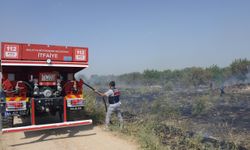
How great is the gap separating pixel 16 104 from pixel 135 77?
84346 millimetres

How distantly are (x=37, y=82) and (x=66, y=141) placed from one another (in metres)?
2.19

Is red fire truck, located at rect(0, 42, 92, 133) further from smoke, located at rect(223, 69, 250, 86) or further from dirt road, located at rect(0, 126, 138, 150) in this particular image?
smoke, located at rect(223, 69, 250, 86)

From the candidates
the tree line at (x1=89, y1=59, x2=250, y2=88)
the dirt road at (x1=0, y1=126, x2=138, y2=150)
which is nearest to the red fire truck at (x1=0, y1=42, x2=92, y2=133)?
the dirt road at (x1=0, y1=126, x2=138, y2=150)

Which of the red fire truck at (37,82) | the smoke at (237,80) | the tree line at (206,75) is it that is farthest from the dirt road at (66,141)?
the smoke at (237,80)

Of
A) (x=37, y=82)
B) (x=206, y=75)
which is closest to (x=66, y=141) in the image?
(x=37, y=82)

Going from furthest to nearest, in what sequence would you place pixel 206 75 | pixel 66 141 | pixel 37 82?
pixel 206 75 → pixel 37 82 → pixel 66 141

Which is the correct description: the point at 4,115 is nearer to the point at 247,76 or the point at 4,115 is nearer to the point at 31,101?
the point at 31,101

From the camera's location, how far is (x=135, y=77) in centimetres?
9112

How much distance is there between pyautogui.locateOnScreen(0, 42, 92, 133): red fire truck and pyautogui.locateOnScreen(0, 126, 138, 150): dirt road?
1.35 ft

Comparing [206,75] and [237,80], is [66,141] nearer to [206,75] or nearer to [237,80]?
[206,75]

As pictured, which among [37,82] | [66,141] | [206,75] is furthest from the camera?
[206,75]

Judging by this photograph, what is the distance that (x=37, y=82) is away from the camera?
7.74 meters

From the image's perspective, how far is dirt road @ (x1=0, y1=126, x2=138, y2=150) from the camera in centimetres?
638

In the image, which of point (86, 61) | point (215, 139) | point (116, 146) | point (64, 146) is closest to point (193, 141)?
point (215, 139)
